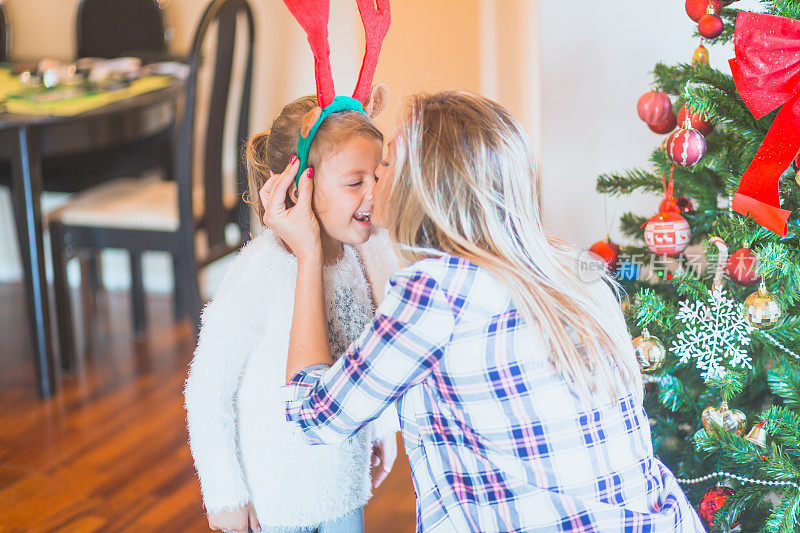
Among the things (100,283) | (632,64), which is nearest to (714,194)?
(632,64)

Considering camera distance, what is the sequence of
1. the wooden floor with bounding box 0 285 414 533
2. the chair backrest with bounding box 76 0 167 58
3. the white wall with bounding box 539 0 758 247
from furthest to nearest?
the chair backrest with bounding box 76 0 167 58
the wooden floor with bounding box 0 285 414 533
the white wall with bounding box 539 0 758 247

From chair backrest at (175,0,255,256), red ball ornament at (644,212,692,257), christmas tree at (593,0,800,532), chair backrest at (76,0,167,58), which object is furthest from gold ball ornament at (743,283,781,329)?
chair backrest at (76,0,167,58)

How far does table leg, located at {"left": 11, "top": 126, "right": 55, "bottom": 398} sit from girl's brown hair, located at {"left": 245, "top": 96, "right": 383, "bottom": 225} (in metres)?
1.18

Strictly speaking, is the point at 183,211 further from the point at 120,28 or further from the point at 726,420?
the point at 726,420

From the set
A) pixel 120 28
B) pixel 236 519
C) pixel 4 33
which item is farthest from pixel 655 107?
pixel 4 33

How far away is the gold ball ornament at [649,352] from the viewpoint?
1.28 metres

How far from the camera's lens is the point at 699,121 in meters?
1.26

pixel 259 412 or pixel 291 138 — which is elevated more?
pixel 291 138

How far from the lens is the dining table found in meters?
2.17

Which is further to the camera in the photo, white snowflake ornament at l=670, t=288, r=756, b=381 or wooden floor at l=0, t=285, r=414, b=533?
wooden floor at l=0, t=285, r=414, b=533

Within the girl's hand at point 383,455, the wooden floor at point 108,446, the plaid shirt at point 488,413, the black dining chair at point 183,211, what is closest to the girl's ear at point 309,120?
the plaid shirt at point 488,413

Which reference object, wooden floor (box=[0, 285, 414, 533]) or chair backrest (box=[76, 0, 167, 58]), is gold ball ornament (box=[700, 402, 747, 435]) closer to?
wooden floor (box=[0, 285, 414, 533])

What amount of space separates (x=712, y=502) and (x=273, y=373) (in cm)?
72

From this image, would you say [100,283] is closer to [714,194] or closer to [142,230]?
[142,230]
